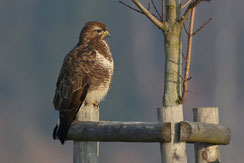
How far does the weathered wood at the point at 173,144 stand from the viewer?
21.9 ft

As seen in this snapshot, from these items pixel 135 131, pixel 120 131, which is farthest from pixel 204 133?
pixel 120 131

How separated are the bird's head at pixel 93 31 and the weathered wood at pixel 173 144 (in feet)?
5.78

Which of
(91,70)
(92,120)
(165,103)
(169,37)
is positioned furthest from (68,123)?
(169,37)

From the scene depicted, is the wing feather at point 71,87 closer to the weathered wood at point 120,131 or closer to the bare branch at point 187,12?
the weathered wood at point 120,131

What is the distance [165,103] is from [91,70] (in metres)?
1.26

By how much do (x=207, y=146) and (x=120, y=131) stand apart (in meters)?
2.12

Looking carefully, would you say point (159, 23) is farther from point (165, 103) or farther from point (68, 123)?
point (68, 123)

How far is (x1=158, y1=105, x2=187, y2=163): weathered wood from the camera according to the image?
21.9ft

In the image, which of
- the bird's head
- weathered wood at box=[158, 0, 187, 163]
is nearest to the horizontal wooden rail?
weathered wood at box=[158, 0, 187, 163]

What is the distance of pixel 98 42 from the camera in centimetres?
785

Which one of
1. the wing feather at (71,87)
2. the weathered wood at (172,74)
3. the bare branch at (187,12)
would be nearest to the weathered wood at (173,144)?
the weathered wood at (172,74)

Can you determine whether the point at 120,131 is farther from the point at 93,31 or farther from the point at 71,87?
the point at 93,31

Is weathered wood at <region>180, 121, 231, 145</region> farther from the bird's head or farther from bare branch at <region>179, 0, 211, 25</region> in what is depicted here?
the bird's head

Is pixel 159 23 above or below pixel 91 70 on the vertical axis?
above
